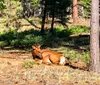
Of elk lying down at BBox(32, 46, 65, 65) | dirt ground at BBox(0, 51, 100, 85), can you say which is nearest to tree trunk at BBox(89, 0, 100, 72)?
dirt ground at BBox(0, 51, 100, 85)

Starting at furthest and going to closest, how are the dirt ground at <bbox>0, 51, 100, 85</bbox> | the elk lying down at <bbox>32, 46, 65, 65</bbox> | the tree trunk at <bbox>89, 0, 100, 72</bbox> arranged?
the elk lying down at <bbox>32, 46, 65, 65</bbox>, the tree trunk at <bbox>89, 0, 100, 72</bbox>, the dirt ground at <bbox>0, 51, 100, 85</bbox>

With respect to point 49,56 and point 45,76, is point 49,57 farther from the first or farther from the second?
point 45,76

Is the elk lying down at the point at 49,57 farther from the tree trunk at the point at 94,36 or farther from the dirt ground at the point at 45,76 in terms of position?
the tree trunk at the point at 94,36

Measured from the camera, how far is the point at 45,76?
451 inches

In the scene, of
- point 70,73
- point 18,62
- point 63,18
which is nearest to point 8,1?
point 63,18

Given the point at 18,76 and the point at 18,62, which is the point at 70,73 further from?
the point at 18,62

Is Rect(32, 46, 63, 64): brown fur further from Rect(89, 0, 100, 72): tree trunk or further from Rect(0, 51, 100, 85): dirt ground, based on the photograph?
Rect(89, 0, 100, 72): tree trunk

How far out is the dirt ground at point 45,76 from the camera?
35.0 ft

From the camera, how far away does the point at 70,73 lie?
1193 centimetres

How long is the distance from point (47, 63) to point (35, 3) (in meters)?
34.8

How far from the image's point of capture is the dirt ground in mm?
10672

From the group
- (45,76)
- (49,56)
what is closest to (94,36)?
(45,76)

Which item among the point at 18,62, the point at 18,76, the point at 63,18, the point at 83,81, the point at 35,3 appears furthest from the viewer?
the point at 35,3

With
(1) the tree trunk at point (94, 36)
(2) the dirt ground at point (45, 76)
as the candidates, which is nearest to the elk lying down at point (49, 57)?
(2) the dirt ground at point (45, 76)
